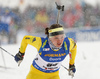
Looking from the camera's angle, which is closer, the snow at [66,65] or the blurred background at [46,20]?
the snow at [66,65]

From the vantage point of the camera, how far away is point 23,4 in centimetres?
1315

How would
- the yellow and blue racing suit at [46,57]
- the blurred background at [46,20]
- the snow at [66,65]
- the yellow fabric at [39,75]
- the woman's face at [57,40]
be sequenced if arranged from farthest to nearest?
the blurred background at [46,20] → the snow at [66,65] → the yellow fabric at [39,75] → the yellow and blue racing suit at [46,57] → the woman's face at [57,40]

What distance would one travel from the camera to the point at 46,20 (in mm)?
12047

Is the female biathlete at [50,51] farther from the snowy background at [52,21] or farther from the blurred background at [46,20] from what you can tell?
the blurred background at [46,20]

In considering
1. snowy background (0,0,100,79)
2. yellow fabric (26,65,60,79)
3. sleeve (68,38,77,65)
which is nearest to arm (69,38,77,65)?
sleeve (68,38,77,65)

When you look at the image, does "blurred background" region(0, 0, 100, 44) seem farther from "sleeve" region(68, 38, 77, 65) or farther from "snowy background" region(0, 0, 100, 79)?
"sleeve" region(68, 38, 77, 65)

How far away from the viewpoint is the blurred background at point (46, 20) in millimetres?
11922

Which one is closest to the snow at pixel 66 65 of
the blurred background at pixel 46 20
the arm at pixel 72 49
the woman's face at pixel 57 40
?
the arm at pixel 72 49

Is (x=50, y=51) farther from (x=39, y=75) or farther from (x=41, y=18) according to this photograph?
(x=41, y=18)

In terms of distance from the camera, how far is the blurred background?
469 inches

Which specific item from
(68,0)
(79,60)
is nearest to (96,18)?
(68,0)

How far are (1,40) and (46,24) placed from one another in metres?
3.22

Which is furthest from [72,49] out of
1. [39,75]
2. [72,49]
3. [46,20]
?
[46,20]

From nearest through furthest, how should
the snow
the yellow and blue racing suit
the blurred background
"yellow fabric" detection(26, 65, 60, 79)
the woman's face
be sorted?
1. the woman's face
2. the yellow and blue racing suit
3. "yellow fabric" detection(26, 65, 60, 79)
4. the snow
5. the blurred background
